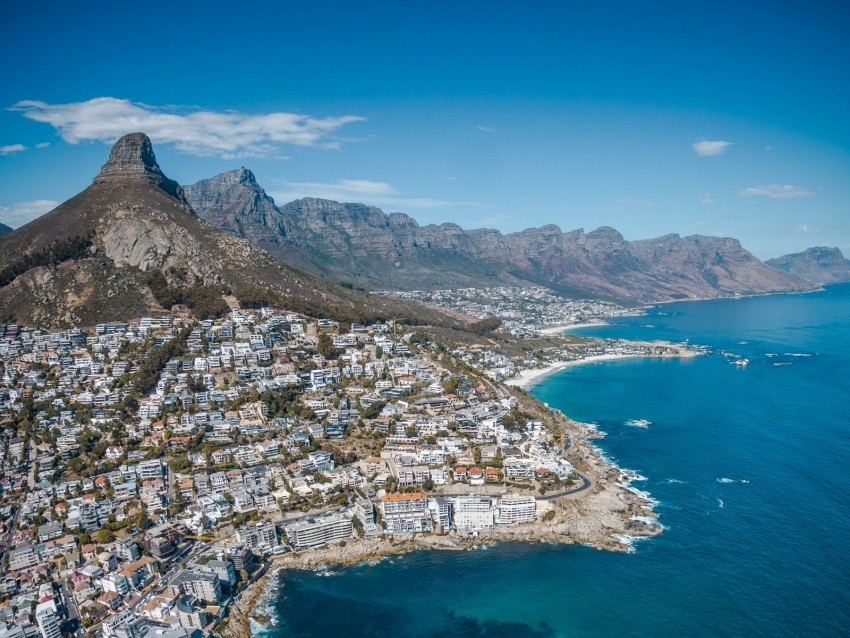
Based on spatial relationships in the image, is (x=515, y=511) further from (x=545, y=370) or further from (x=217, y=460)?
(x=545, y=370)

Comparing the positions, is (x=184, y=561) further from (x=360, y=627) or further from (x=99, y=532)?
(x=360, y=627)

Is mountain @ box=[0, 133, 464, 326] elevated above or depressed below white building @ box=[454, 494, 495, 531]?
above

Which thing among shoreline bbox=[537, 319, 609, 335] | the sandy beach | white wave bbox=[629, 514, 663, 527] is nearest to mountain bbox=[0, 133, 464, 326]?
white wave bbox=[629, 514, 663, 527]

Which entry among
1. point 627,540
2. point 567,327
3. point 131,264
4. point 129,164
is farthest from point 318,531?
point 567,327

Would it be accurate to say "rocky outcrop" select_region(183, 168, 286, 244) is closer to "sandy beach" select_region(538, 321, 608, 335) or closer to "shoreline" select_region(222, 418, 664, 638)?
"sandy beach" select_region(538, 321, 608, 335)

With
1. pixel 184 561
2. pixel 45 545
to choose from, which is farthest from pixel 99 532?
pixel 184 561

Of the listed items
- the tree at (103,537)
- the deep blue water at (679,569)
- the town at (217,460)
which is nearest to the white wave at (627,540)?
the deep blue water at (679,569)

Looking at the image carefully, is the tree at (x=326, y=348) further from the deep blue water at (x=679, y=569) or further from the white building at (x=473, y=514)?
the deep blue water at (x=679, y=569)
